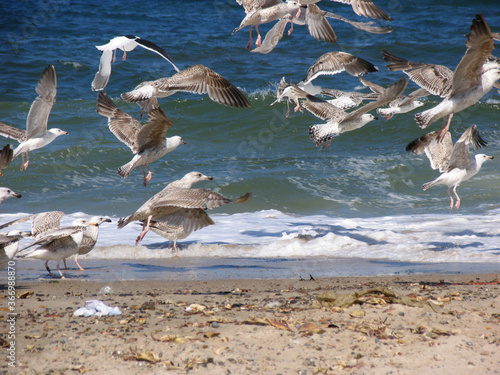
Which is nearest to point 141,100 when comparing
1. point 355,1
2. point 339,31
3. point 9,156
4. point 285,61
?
point 9,156

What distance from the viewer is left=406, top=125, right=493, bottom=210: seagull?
25.3 feet

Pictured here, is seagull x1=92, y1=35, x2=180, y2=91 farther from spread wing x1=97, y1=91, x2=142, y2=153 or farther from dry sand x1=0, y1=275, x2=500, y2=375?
dry sand x1=0, y1=275, x2=500, y2=375

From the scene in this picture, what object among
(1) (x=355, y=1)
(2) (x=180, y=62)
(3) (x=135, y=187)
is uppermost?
(1) (x=355, y=1)

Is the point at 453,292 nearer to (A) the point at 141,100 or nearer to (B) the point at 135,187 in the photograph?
(A) the point at 141,100

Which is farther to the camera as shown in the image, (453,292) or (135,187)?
(135,187)

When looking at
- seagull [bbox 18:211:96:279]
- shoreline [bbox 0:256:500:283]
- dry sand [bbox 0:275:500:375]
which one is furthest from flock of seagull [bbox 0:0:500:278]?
dry sand [bbox 0:275:500:375]

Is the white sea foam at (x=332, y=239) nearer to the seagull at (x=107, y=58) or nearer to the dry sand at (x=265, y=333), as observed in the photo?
the seagull at (x=107, y=58)

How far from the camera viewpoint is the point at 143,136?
736 cm

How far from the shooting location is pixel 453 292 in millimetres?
4660

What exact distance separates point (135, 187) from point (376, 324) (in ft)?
26.7

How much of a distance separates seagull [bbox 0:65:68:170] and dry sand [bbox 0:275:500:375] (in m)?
3.48

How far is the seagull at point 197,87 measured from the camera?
7.18 meters

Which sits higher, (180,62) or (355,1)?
(355,1)

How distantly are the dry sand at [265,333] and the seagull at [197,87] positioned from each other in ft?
10.0
